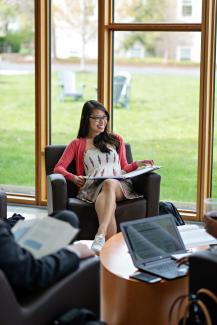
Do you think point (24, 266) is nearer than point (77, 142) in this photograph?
Yes

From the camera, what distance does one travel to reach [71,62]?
23.4 ft

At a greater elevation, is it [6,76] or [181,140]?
[6,76]

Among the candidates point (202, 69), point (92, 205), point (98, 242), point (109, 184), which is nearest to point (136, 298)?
point (98, 242)

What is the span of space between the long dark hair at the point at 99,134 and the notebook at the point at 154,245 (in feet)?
6.02

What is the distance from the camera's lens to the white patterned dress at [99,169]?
19.0 feet

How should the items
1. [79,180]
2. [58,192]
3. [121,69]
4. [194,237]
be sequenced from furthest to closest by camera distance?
[121,69], [79,180], [58,192], [194,237]

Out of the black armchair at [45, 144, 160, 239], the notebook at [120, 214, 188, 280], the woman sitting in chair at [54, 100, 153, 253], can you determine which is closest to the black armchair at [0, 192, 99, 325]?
the notebook at [120, 214, 188, 280]

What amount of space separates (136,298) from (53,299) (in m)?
0.70

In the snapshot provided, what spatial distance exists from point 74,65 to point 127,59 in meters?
0.61

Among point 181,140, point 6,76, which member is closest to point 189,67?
point 181,140

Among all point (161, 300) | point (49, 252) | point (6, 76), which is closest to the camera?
point (49, 252)

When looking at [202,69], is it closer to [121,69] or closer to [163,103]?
[163,103]

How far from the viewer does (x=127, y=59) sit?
6.88 m

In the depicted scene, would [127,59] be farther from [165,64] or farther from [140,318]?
[140,318]
